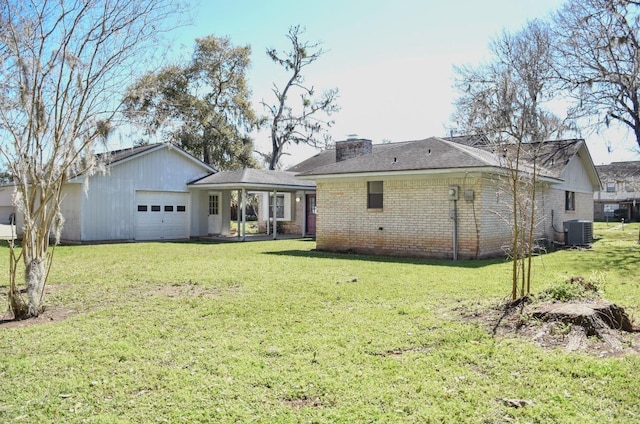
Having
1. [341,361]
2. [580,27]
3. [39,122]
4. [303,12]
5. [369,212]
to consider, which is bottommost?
[341,361]

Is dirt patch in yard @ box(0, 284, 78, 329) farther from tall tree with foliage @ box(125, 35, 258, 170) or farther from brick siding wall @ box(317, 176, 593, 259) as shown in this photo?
tall tree with foliage @ box(125, 35, 258, 170)

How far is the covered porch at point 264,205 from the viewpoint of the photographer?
890 inches

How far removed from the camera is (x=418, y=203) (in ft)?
48.8

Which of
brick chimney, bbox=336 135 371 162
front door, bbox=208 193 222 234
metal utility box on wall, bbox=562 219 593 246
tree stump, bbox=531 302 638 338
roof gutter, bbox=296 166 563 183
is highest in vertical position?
brick chimney, bbox=336 135 371 162

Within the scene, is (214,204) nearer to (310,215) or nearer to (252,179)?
(252,179)

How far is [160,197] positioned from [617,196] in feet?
156

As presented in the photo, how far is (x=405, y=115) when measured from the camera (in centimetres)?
3944

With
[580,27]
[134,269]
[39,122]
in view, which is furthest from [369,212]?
[580,27]

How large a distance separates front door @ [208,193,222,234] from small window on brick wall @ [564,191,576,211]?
15.7 metres

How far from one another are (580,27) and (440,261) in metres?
13.7

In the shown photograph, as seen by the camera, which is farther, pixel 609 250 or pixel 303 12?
pixel 609 250

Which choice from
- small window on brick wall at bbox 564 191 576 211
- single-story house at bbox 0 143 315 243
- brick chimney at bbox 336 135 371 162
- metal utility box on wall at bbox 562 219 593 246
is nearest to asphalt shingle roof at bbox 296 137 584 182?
metal utility box on wall at bbox 562 219 593 246

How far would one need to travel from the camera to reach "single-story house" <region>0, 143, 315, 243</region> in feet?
65.6

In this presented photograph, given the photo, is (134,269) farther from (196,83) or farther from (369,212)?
(196,83)
